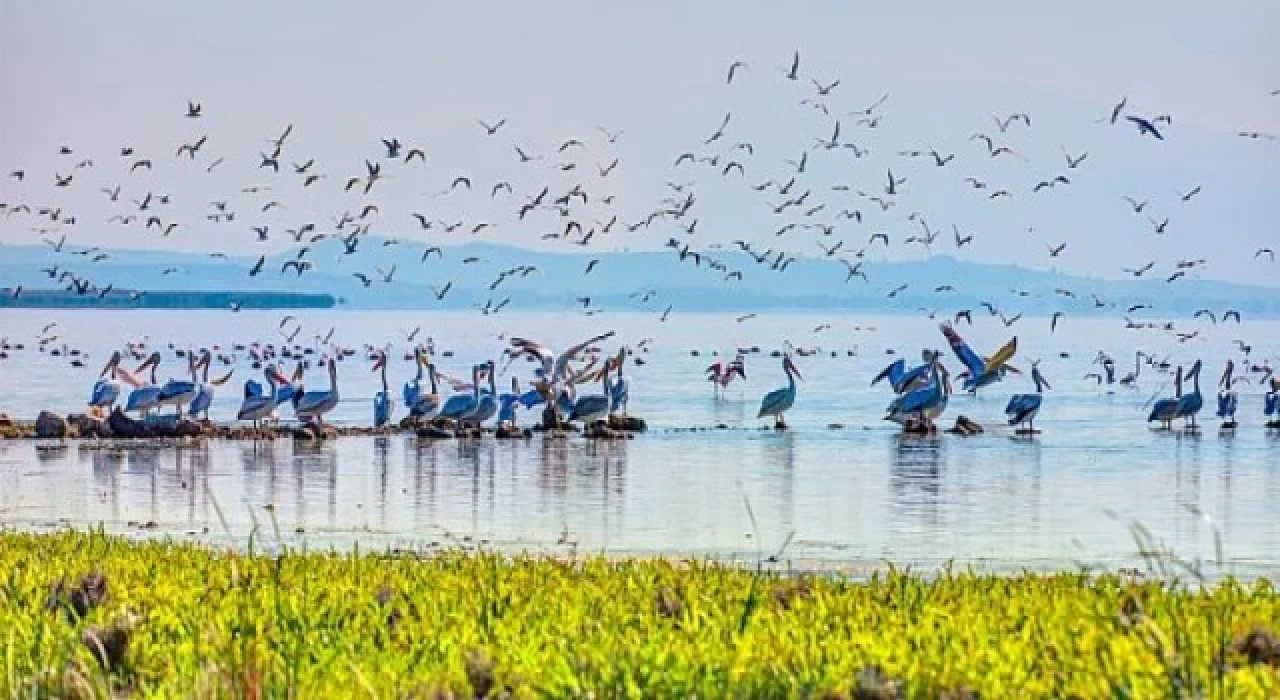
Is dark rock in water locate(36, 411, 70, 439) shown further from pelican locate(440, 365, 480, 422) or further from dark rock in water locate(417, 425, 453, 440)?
pelican locate(440, 365, 480, 422)

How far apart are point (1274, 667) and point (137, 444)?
28.9 m

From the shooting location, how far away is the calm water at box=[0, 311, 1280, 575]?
67.1 ft

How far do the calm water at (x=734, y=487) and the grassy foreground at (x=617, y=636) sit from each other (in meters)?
1.09

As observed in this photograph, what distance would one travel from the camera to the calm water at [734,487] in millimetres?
20453

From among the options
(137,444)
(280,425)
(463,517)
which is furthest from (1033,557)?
(280,425)

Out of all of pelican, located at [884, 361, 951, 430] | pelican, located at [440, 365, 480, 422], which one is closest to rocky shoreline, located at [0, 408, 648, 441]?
pelican, located at [440, 365, 480, 422]

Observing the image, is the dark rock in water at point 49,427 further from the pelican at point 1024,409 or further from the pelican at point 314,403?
the pelican at point 1024,409

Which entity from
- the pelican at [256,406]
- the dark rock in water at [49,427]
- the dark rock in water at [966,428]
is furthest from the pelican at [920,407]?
the dark rock in water at [49,427]

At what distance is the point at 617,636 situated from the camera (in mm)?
7539

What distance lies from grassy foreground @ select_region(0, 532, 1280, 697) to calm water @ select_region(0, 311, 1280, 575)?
3.59 ft

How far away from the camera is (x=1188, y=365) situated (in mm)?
69562

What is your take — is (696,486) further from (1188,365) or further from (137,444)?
(1188,365)

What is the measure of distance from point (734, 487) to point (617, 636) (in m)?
18.6

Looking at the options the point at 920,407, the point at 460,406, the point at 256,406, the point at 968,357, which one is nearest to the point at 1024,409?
the point at 920,407
